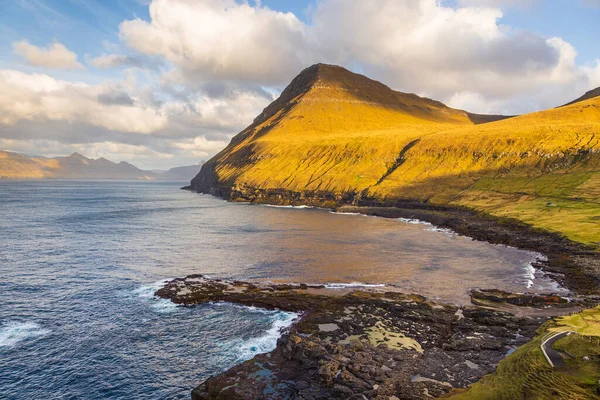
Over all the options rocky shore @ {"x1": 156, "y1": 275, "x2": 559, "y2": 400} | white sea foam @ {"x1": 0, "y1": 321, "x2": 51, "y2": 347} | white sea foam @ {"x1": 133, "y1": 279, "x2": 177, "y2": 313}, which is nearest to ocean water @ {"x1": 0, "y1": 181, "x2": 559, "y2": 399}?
white sea foam @ {"x1": 0, "y1": 321, "x2": 51, "y2": 347}

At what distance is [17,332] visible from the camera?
45.9 m

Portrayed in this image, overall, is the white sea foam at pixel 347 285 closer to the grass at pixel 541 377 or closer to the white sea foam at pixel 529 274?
the white sea foam at pixel 529 274

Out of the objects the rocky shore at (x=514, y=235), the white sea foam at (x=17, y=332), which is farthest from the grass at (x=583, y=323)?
the white sea foam at (x=17, y=332)

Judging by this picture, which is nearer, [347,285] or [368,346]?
[368,346]

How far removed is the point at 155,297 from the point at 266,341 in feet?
78.9

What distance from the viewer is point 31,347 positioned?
42344 millimetres

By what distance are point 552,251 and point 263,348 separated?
76.2m

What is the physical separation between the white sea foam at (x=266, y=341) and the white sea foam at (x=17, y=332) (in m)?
25.2

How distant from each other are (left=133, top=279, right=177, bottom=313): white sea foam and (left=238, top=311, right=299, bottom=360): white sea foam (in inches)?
621

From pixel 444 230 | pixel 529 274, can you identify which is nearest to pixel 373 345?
pixel 529 274

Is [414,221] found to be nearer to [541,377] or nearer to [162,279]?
[162,279]

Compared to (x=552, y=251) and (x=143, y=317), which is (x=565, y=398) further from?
(x=552, y=251)

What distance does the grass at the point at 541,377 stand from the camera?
29.1 meters

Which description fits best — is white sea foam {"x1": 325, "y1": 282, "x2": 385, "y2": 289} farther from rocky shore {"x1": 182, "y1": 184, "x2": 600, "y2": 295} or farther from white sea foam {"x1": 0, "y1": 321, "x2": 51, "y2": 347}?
white sea foam {"x1": 0, "y1": 321, "x2": 51, "y2": 347}
